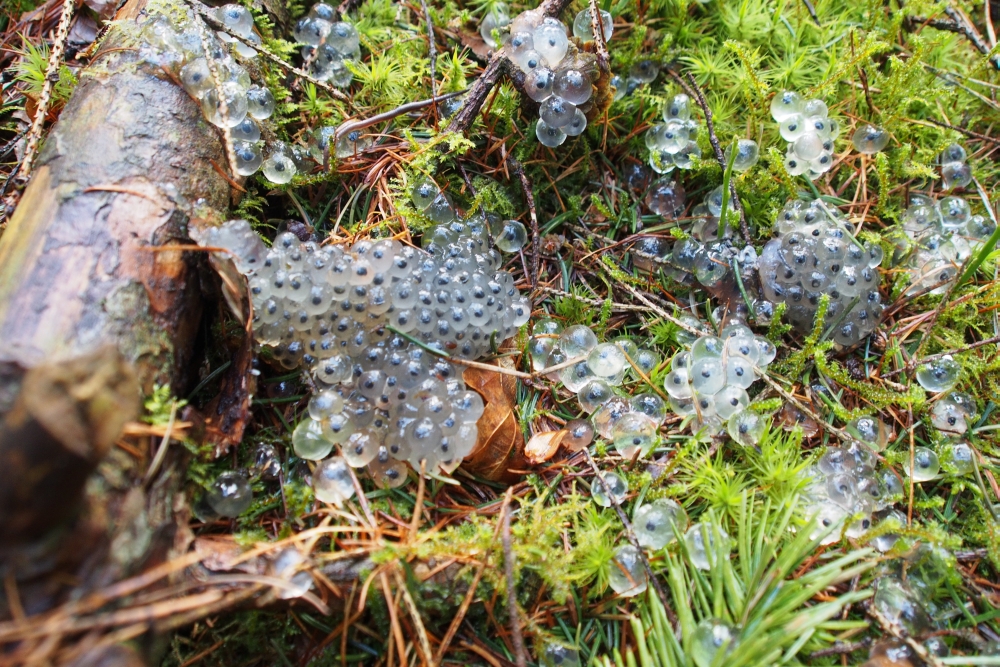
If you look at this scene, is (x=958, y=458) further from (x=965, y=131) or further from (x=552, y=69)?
(x=552, y=69)

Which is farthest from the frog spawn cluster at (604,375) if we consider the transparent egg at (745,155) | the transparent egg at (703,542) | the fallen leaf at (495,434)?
the transparent egg at (745,155)

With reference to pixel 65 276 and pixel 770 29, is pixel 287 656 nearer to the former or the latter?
pixel 65 276

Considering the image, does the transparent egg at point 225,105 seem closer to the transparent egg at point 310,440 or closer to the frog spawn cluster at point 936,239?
the transparent egg at point 310,440

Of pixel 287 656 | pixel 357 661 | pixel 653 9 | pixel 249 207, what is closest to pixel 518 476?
pixel 357 661

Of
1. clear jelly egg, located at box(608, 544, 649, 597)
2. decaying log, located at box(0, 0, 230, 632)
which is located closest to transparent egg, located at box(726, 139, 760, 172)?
clear jelly egg, located at box(608, 544, 649, 597)

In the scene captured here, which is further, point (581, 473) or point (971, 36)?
point (971, 36)

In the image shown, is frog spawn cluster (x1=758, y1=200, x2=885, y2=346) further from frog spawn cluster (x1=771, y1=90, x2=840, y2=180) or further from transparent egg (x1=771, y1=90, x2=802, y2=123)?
transparent egg (x1=771, y1=90, x2=802, y2=123)
